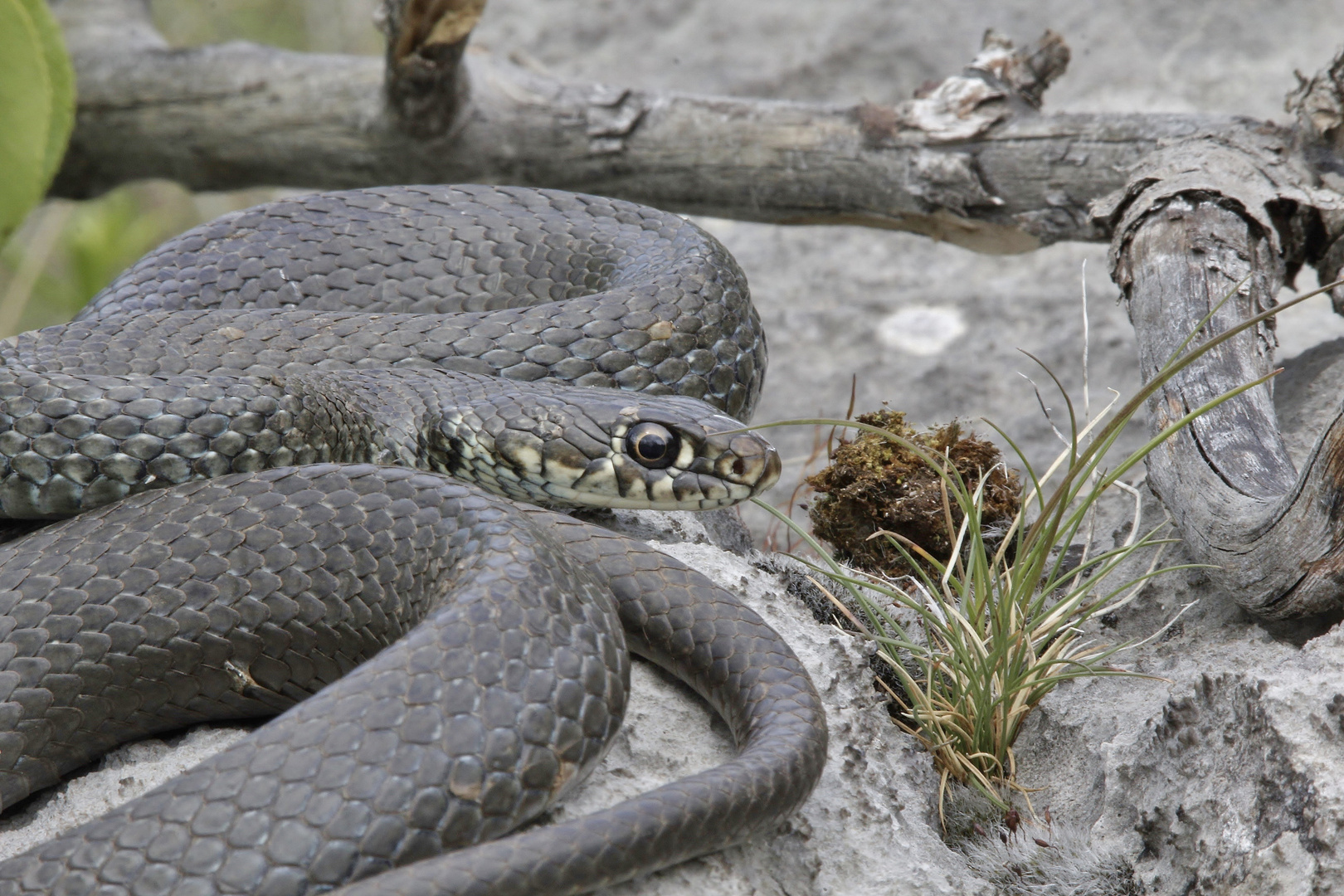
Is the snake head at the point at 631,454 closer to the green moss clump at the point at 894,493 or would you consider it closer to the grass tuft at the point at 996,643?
the grass tuft at the point at 996,643

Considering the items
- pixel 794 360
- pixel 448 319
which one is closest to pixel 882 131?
pixel 794 360

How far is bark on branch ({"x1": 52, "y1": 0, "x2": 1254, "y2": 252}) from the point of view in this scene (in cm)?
572

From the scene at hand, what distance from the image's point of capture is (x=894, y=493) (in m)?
3.95

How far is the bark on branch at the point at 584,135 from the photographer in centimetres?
572

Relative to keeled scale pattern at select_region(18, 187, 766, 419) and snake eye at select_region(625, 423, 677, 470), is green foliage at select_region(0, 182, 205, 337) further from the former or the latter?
snake eye at select_region(625, 423, 677, 470)

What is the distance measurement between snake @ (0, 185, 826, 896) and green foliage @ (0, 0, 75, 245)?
0.70m

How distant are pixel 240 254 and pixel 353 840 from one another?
125 inches

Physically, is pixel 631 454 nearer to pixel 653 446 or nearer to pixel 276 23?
pixel 653 446

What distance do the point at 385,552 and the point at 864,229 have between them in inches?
240

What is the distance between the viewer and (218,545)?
2.93 metres

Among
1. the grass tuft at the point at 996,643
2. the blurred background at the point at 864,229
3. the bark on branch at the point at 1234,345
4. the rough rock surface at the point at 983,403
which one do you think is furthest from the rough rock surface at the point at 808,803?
the blurred background at the point at 864,229

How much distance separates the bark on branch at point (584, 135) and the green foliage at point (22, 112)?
1890 mm

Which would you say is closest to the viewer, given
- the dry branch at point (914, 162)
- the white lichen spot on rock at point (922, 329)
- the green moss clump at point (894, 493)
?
the dry branch at point (914, 162)

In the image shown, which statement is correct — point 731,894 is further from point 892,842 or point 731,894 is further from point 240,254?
point 240,254
